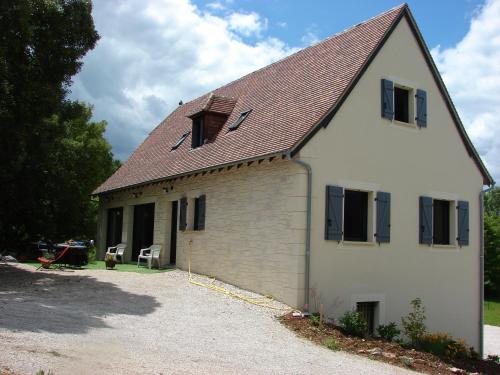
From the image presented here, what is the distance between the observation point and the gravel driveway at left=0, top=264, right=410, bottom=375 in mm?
7477

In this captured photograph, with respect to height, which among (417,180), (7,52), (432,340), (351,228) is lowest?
(432,340)

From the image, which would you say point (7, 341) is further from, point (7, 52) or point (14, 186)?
point (14, 186)

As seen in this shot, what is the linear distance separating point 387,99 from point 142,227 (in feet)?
37.5

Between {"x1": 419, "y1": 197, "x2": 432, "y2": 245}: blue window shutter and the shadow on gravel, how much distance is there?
7.70 m

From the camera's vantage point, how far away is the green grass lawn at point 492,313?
1200 inches

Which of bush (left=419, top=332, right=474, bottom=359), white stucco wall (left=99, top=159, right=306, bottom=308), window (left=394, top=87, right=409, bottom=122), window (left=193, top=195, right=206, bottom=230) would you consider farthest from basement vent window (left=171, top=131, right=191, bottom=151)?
bush (left=419, top=332, right=474, bottom=359)

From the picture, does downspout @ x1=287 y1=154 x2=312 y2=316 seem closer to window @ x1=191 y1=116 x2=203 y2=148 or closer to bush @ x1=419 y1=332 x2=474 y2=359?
bush @ x1=419 y1=332 x2=474 y2=359

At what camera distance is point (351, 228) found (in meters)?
14.1

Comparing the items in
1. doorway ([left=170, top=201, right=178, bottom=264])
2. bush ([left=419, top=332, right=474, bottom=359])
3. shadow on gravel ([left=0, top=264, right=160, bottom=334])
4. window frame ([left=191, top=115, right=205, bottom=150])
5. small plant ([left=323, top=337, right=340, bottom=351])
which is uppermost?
window frame ([left=191, top=115, right=205, bottom=150])

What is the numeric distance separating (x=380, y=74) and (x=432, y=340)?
7.09m

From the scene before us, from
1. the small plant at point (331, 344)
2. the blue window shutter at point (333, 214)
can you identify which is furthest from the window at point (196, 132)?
the small plant at point (331, 344)

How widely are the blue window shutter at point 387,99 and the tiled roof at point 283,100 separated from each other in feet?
3.46

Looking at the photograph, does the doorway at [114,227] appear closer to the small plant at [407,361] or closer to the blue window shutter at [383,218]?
the blue window shutter at [383,218]

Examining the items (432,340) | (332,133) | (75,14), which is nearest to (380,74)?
(332,133)
